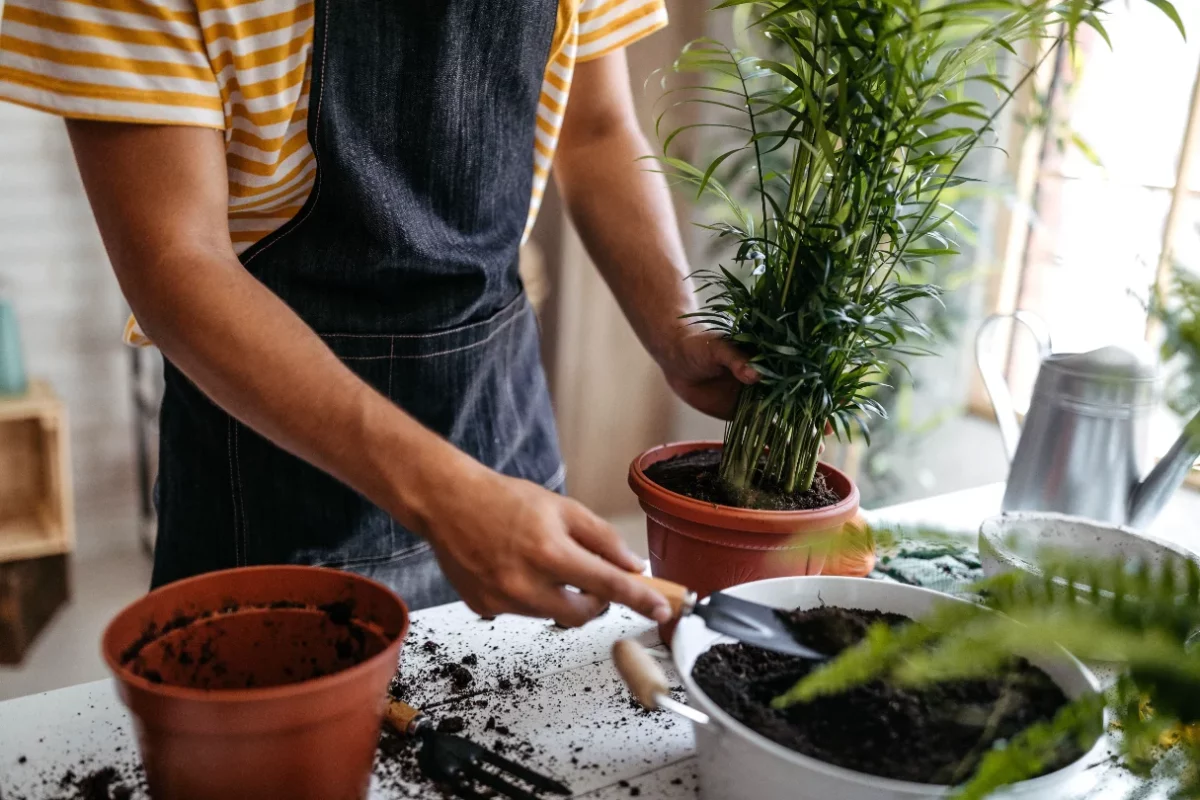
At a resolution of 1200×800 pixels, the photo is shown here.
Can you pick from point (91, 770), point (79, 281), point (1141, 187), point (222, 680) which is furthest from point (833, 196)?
point (79, 281)

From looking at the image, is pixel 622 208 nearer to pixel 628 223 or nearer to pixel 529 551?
pixel 628 223

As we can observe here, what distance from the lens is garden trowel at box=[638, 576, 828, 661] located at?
0.67 meters

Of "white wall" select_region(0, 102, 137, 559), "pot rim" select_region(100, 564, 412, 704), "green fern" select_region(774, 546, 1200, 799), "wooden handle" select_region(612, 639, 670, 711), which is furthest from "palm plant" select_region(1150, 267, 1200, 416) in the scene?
"white wall" select_region(0, 102, 137, 559)

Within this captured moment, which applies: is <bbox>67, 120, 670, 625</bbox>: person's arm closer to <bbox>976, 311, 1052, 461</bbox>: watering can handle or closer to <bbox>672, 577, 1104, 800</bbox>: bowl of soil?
<bbox>672, 577, 1104, 800</bbox>: bowl of soil

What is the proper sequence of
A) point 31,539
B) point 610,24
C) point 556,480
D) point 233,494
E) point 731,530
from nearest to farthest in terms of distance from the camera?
point 731,530, point 233,494, point 610,24, point 556,480, point 31,539

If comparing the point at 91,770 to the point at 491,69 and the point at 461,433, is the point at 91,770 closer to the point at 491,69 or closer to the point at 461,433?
the point at 461,433

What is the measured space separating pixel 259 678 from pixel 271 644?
3cm

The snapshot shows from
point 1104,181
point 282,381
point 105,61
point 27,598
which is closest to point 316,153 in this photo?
point 105,61

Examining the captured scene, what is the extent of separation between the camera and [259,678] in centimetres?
69

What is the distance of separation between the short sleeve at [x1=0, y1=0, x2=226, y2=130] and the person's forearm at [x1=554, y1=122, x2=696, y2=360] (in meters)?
0.53

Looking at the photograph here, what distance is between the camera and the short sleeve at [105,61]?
761 millimetres

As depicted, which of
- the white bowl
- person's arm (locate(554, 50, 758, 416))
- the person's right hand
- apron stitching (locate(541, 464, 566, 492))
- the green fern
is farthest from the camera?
apron stitching (locate(541, 464, 566, 492))

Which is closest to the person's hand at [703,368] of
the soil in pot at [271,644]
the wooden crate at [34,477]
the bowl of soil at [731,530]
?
the bowl of soil at [731,530]

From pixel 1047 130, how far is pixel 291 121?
70.2 inches
